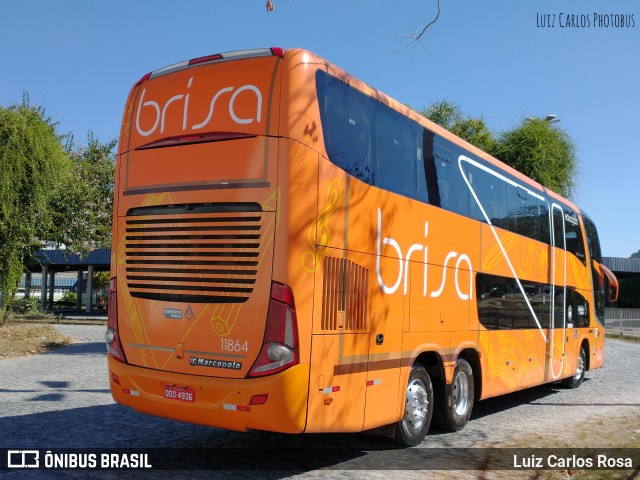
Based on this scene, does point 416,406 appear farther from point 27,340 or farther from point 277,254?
point 27,340

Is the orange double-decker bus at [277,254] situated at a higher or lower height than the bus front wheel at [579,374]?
higher

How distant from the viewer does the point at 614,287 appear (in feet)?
58.0

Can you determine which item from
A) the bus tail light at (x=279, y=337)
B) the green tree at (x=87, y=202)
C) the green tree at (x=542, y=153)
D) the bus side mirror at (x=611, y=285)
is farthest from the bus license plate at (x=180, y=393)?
the green tree at (x=87, y=202)

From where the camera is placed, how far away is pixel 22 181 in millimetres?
19297

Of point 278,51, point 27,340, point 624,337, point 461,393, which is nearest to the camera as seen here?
point 278,51

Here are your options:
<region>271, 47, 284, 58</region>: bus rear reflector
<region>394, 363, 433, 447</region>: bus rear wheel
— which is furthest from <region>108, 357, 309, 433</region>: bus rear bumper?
<region>271, 47, 284, 58</region>: bus rear reflector

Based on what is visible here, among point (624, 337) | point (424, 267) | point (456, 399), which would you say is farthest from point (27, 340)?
point (624, 337)

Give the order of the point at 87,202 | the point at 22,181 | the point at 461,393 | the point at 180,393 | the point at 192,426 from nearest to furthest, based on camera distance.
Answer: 1. the point at 180,393
2. the point at 192,426
3. the point at 461,393
4. the point at 22,181
5. the point at 87,202

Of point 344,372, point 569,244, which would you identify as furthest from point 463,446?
point 569,244

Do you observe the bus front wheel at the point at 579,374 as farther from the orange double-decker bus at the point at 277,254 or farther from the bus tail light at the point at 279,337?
the bus tail light at the point at 279,337

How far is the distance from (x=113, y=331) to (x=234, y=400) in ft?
6.29

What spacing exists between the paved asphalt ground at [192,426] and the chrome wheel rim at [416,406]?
1.23ft

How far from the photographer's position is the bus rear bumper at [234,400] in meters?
5.72

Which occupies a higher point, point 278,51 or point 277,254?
point 278,51
